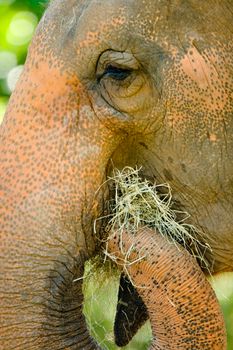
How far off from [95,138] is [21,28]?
293 centimetres

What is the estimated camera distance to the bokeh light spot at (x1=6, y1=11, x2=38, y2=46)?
5.80 metres

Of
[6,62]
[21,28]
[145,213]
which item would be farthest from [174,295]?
[6,62]

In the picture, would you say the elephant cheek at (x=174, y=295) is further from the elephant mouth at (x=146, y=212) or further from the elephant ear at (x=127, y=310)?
the elephant ear at (x=127, y=310)

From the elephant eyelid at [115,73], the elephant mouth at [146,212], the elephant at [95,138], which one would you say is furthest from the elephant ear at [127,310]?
the elephant eyelid at [115,73]

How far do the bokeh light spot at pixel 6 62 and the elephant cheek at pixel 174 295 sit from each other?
313 centimetres

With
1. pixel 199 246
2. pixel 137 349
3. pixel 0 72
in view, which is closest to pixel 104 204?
pixel 199 246

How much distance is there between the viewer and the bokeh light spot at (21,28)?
228 inches

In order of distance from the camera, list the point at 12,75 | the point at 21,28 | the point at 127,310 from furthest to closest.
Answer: the point at 12,75 → the point at 21,28 → the point at 127,310

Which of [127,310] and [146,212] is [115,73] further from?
[127,310]

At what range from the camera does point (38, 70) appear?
3082 mm

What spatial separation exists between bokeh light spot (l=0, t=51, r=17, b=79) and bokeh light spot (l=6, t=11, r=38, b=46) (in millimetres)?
100

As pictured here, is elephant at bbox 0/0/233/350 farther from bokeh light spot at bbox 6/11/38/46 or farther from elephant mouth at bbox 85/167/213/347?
bokeh light spot at bbox 6/11/38/46

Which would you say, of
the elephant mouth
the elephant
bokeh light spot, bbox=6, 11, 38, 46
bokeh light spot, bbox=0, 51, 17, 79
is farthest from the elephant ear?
bokeh light spot, bbox=0, 51, 17, 79

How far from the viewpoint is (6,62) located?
19.9ft
